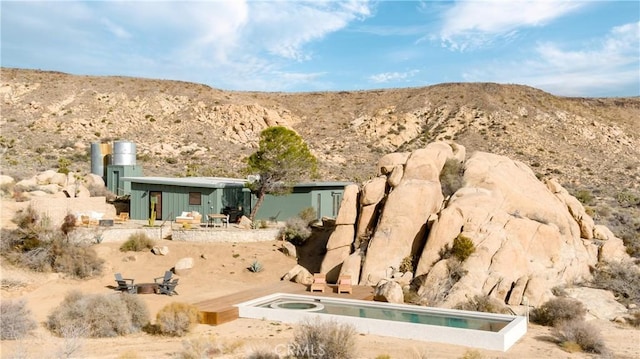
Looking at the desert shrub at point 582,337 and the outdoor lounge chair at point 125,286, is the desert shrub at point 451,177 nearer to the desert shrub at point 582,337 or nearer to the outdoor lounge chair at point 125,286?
the desert shrub at point 582,337

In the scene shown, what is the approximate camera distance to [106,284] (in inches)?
835

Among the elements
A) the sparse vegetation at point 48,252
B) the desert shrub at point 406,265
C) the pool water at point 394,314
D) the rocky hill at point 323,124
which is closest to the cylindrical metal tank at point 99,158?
the rocky hill at point 323,124

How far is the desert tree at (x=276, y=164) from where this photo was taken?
29.0 metres

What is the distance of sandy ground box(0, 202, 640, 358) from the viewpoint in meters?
13.2

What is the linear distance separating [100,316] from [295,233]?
41.8 feet

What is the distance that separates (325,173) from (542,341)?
37735 mm

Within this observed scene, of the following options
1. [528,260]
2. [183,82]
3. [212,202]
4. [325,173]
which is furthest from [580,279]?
[183,82]

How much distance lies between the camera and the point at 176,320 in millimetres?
14898

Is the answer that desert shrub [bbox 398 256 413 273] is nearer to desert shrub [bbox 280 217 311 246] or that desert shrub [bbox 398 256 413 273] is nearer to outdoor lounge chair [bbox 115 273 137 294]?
desert shrub [bbox 280 217 311 246]

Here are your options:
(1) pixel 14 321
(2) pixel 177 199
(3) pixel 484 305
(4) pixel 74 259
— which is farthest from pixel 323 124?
(1) pixel 14 321

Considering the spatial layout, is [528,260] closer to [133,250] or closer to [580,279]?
[580,279]

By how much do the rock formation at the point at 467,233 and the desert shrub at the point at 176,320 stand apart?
25.0 ft

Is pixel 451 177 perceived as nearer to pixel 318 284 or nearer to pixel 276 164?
pixel 318 284

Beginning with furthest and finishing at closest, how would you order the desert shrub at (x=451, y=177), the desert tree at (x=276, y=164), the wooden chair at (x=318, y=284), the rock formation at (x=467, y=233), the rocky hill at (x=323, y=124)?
the rocky hill at (x=323, y=124)
the desert tree at (x=276, y=164)
the desert shrub at (x=451, y=177)
the wooden chair at (x=318, y=284)
the rock formation at (x=467, y=233)
